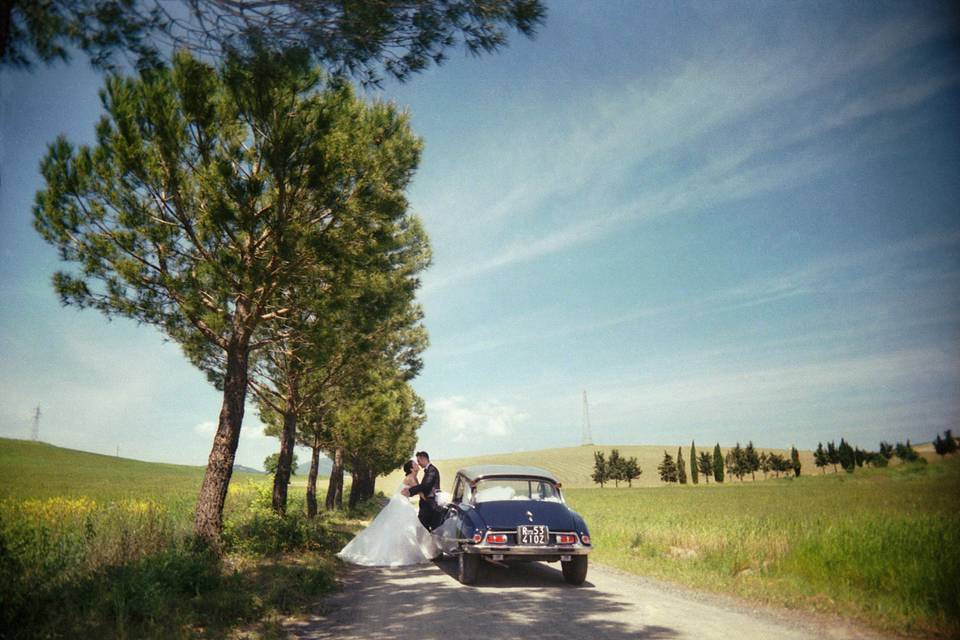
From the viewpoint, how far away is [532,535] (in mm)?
7973

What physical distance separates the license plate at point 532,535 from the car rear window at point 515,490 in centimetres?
99

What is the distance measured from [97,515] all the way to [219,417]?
259cm

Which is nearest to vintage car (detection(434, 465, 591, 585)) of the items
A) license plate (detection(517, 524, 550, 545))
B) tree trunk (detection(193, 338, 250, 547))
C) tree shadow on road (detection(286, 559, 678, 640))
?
license plate (detection(517, 524, 550, 545))

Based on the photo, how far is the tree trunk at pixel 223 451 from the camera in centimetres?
928

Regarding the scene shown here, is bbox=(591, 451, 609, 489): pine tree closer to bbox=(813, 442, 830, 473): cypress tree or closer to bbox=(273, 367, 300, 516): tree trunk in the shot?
bbox=(813, 442, 830, 473): cypress tree

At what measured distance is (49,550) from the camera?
6.66m

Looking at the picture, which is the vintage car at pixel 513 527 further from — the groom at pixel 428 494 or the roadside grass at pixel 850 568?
the roadside grass at pixel 850 568

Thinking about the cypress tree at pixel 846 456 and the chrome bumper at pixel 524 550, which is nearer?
the chrome bumper at pixel 524 550

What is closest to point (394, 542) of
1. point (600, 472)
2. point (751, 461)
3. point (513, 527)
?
point (513, 527)

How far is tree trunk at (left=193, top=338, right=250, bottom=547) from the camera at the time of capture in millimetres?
9281

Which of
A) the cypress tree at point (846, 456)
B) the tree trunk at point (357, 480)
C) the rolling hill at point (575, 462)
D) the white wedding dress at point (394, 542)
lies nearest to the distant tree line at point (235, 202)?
the white wedding dress at point (394, 542)

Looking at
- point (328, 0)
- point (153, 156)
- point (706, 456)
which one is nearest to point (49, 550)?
point (153, 156)

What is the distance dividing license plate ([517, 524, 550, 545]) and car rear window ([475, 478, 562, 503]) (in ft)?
3.26

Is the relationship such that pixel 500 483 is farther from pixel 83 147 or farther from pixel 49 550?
pixel 83 147
